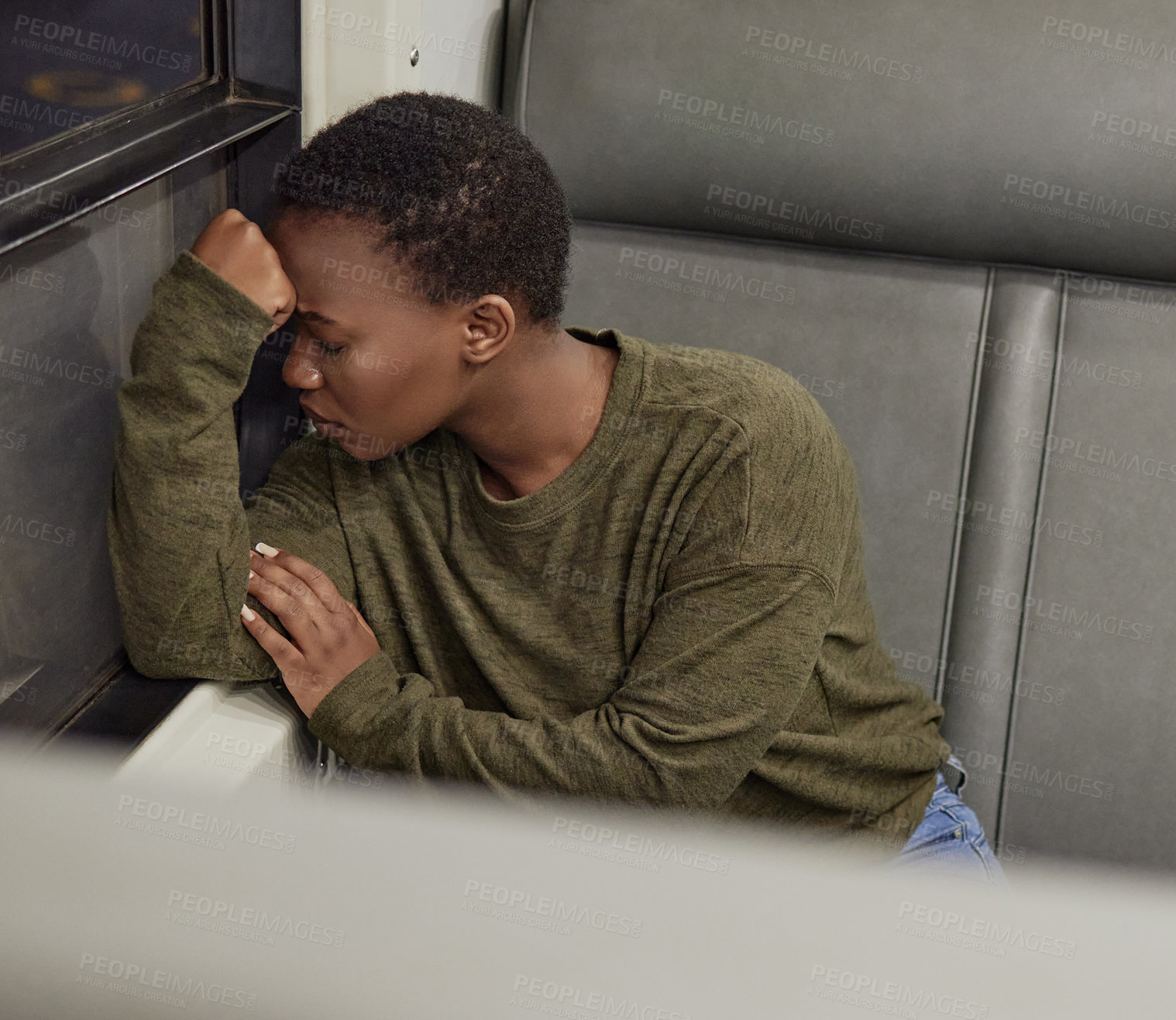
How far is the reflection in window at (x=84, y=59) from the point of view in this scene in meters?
0.74

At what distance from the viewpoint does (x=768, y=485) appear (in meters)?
0.87

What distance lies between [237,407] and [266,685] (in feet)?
0.84

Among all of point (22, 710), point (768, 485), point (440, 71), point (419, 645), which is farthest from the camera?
point (440, 71)

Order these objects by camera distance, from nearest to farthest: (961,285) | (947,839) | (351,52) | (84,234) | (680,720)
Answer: (84,234) → (680,720) → (351,52) → (947,839) → (961,285)

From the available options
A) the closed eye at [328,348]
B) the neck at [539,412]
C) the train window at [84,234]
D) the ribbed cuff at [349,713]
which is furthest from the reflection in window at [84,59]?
the ribbed cuff at [349,713]

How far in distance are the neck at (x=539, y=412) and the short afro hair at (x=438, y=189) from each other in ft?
0.23

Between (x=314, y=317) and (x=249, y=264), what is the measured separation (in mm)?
55

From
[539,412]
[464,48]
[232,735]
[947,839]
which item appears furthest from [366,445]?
[947,839]

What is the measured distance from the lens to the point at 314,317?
0.79m

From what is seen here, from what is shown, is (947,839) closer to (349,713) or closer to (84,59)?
(349,713)

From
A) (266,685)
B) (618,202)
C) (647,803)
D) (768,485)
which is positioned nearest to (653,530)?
(768,485)

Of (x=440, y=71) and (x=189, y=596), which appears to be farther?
(x=440, y=71)

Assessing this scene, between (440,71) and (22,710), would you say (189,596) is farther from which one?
(440,71)

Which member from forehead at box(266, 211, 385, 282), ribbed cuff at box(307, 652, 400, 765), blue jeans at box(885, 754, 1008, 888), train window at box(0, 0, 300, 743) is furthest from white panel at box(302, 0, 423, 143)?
blue jeans at box(885, 754, 1008, 888)
